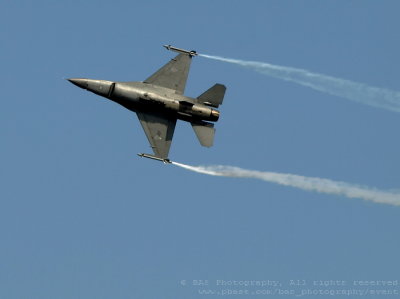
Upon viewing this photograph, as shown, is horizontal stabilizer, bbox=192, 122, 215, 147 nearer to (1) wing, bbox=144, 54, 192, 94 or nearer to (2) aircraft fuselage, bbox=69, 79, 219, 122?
(2) aircraft fuselage, bbox=69, 79, 219, 122

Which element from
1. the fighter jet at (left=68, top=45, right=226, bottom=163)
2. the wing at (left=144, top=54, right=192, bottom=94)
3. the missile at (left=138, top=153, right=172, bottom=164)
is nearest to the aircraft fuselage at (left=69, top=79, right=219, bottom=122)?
the fighter jet at (left=68, top=45, right=226, bottom=163)

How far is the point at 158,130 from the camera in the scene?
7894cm

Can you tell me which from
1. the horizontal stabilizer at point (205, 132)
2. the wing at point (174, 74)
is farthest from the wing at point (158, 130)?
the wing at point (174, 74)

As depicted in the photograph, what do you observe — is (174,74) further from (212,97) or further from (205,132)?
(205,132)

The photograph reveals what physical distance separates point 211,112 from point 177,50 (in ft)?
18.4

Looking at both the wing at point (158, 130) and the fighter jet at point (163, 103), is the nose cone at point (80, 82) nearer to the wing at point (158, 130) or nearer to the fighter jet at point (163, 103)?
the fighter jet at point (163, 103)

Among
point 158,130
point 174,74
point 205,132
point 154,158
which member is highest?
point 174,74

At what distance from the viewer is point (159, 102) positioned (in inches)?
3046

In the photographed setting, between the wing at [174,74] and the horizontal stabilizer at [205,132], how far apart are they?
10.0 ft

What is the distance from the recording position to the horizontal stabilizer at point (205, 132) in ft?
256

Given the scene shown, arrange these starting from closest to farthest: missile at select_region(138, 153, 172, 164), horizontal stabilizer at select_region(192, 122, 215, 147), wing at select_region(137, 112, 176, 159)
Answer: missile at select_region(138, 153, 172, 164)
horizontal stabilizer at select_region(192, 122, 215, 147)
wing at select_region(137, 112, 176, 159)

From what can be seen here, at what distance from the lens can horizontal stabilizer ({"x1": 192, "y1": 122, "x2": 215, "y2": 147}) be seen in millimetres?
77938

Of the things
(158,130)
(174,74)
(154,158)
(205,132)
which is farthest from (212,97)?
(154,158)

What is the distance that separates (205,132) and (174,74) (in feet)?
15.9
